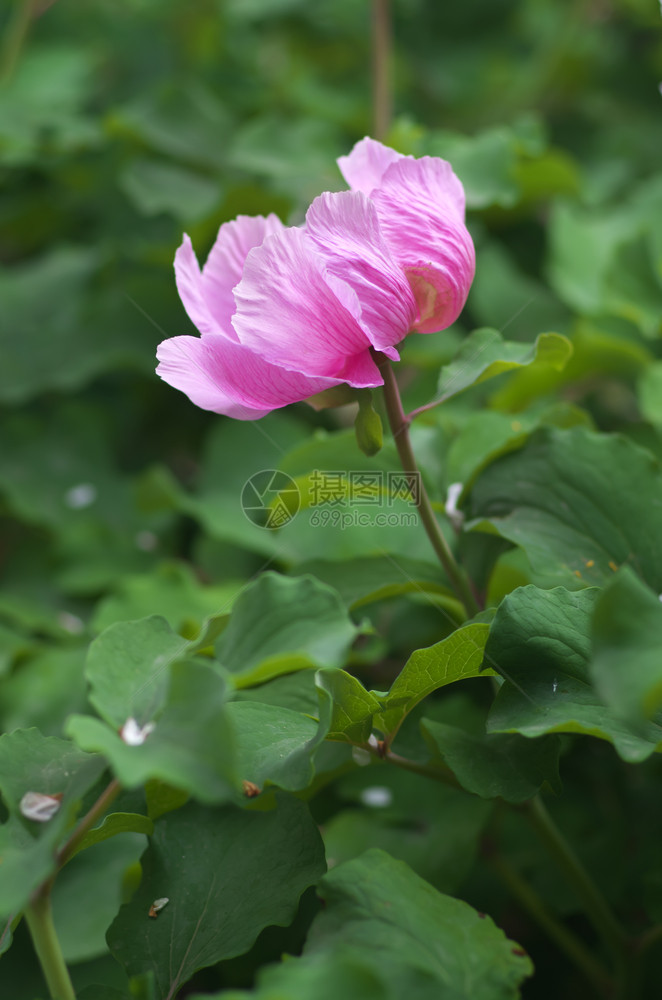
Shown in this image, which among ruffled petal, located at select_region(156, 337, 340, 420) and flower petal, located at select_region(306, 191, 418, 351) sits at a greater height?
flower petal, located at select_region(306, 191, 418, 351)

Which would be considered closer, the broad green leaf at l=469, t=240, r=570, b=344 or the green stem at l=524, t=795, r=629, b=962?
the green stem at l=524, t=795, r=629, b=962

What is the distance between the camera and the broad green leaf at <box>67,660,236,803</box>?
0.28m

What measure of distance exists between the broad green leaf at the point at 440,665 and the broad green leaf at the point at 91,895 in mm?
249

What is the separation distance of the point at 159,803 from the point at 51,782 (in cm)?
6

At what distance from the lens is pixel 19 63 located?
1128mm

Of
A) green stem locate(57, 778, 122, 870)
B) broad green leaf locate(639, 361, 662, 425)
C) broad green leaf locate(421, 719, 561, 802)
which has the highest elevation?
green stem locate(57, 778, 122, 870)

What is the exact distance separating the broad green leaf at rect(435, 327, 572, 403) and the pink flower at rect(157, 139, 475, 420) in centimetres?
3

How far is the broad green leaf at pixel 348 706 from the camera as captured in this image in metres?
0.36

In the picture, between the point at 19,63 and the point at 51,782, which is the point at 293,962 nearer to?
the point at 51,782

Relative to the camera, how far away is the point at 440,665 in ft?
1.27

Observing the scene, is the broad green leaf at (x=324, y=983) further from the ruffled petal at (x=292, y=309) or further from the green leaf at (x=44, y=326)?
the green leaf at (x=44, y=326)

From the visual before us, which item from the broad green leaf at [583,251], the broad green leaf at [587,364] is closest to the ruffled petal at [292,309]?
the broad green leaf at [587,364]

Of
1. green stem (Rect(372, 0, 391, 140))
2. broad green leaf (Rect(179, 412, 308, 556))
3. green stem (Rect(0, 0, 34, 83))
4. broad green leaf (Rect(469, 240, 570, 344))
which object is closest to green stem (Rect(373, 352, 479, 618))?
broad green leaf (Rect(179, 412, 308, 556))

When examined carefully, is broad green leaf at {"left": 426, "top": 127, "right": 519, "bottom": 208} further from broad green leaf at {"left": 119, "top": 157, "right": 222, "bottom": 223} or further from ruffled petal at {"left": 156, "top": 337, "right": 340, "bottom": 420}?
ruffled petal at {"left": 156, "top": 337, "right": 340, "bottom": 420}
